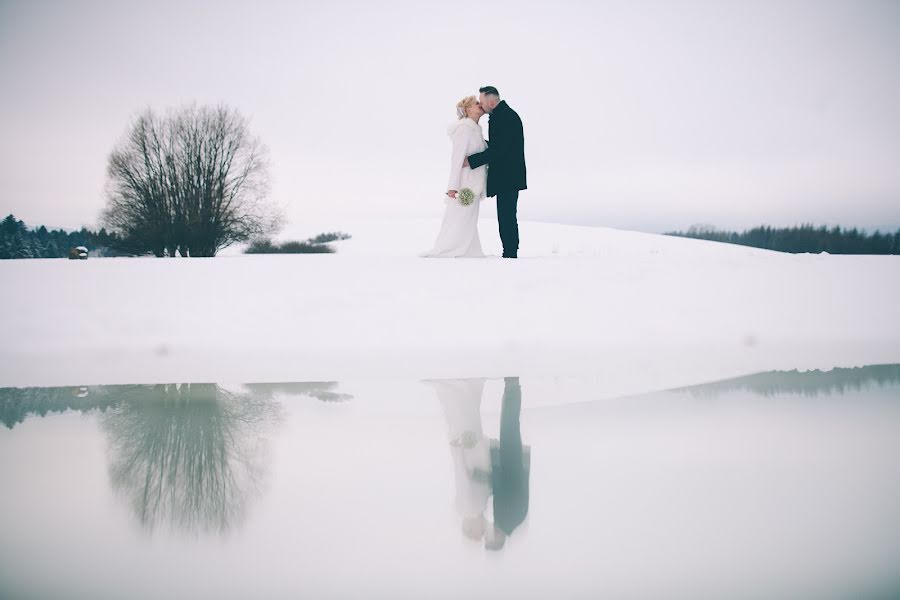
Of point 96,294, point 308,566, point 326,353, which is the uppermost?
point 96,294

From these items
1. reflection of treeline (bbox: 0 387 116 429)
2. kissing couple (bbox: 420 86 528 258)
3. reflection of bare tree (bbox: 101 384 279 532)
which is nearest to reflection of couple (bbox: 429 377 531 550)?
reflection of bare tree (bbox: 101 384 279 532)

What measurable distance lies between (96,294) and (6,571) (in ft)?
18.3

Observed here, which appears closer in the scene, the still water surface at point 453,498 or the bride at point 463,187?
the still water surface at point 453,498

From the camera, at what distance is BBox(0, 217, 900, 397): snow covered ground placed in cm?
575

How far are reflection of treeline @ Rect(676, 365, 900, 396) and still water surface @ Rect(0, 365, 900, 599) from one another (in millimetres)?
313

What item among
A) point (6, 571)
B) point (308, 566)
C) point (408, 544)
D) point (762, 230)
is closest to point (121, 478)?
point (6, 571)

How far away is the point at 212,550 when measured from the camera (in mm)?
2340

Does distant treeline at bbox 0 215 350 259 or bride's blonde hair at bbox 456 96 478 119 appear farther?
distant treeline at bbox 0 215 350 259

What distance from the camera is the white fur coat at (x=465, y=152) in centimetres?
844

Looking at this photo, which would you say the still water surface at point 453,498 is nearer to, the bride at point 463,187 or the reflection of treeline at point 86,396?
the reflection of treeline at point 86,396

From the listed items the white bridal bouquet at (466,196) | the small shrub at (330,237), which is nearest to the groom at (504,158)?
the white bridal bouquet at (466,196)

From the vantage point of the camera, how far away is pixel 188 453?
11.1ft

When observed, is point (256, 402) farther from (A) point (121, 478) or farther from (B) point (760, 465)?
(B) point (760, 465)

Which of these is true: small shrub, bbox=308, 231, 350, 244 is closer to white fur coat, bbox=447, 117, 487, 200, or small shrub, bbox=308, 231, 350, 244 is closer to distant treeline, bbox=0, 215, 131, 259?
distant treeline, bbox=0, 215, 131, 259
